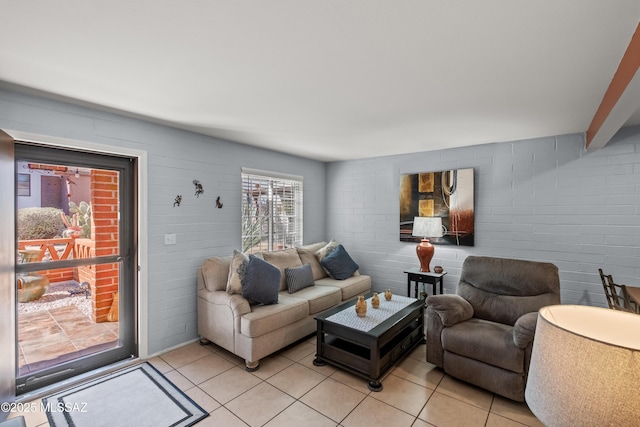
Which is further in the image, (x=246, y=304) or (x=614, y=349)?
(x=246, y=304)

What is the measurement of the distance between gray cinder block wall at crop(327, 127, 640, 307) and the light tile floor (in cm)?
185

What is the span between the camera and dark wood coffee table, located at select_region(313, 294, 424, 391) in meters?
2.55

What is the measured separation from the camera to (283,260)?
4.05m

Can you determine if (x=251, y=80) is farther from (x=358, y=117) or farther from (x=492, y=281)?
(x=492, y=281)

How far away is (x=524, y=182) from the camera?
3691 mm

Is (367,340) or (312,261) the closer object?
(367,340)

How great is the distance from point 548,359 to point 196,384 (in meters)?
2.69

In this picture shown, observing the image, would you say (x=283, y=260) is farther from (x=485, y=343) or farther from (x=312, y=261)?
(x=485, y=343)

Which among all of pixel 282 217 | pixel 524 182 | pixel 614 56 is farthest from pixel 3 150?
pixel 524 182

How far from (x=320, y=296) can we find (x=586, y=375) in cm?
302

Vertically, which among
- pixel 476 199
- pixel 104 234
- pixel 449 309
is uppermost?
pixel 476 199

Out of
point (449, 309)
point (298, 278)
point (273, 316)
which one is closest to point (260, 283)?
point (273, 316)

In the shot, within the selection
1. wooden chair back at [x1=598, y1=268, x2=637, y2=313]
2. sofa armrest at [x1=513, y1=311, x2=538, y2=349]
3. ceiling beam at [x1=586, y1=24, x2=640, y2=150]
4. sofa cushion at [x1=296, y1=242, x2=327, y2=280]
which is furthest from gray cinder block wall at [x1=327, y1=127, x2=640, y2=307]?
sofa armrest at [x1=513, y1=311, x2=538, y2=349]

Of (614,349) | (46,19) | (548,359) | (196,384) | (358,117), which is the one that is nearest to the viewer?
(614,349)
